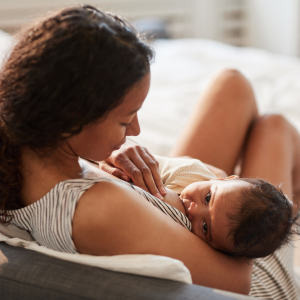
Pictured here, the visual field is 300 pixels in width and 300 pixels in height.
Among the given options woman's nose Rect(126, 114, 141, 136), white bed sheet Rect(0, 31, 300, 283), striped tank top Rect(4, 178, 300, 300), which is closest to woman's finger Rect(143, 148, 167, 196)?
striped tank top Rect(4, 178, 300, 300)

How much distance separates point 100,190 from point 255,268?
0.57 meters

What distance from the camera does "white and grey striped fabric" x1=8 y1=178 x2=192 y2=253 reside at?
2.31ft

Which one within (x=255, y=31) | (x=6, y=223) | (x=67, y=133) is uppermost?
(x=67, y=133)

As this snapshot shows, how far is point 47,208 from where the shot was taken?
731mm

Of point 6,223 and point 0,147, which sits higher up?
point 0,147

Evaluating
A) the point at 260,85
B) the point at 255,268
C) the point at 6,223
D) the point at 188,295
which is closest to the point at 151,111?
the point at 260,85

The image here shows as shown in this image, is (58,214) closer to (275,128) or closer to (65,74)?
(65,74)

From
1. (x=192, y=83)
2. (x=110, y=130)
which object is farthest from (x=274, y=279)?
(x=192, y=83)

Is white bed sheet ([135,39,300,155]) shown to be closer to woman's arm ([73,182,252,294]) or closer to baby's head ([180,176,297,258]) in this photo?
baby's head ([180,176,297,258])

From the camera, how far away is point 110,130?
0.71m

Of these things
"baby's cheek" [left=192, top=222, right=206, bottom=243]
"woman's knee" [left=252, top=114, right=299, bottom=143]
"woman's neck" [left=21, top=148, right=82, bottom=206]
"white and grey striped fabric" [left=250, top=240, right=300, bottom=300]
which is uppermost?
"woman's neck" [left=21, top=148, right=82, bottom=206]

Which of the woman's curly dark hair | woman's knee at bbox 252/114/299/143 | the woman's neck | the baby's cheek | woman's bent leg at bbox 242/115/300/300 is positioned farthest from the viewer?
woman's knee at bbox 252/114/299/143

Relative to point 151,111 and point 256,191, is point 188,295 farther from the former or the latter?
point 151,111

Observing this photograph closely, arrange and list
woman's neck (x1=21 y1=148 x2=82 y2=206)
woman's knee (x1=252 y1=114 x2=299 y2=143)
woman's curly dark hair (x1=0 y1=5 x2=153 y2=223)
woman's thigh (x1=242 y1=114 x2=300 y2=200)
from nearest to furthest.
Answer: woman's curly dark hair (x1=0 y1=5 x2=153 y2=223) → woman's neck (x1=21 y1=148 x2=82 y2=206) → woman's thigh (x1=242 y1=114 x2=300 y2=200) → woman's knee (x1=252 y1=114 x2=299 y2=143)
